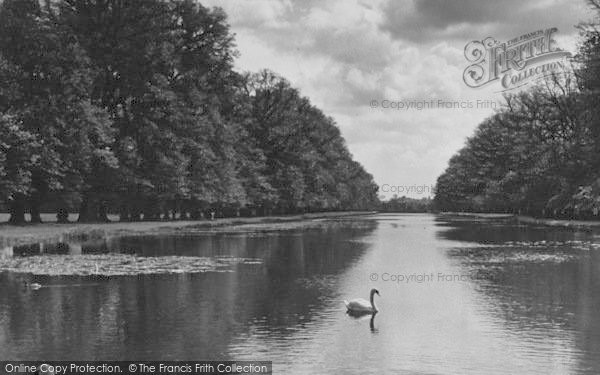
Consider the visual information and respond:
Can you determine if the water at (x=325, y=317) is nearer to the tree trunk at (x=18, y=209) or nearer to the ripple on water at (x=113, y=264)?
the ripple on water at (x=113, y=264)

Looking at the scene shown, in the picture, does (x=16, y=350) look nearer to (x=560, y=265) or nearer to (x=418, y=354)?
(x=418, y=354)

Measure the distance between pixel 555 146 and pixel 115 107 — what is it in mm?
44956

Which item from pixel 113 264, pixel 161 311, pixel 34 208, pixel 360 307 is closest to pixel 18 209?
pixel 34 208

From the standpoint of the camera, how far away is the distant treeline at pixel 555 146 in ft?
188

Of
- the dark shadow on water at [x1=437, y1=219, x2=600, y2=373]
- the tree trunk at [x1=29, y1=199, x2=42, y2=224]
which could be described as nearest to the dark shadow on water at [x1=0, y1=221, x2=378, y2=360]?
the dark shadow on water at [x1=437, y1=219, x2=600, y2=373]

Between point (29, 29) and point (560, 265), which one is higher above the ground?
point (29, 29)

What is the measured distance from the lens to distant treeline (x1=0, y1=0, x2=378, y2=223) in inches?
2173

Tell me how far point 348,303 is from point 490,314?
10.7 ft

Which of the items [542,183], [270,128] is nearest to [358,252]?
[542,183]

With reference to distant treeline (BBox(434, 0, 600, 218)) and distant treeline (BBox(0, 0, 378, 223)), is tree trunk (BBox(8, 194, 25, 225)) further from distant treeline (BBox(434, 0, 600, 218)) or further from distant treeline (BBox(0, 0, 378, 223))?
distant treeline (BBox(434, 0, 600, 218))

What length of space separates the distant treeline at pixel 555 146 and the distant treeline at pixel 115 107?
32.3 meters

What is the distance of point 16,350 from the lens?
43.8 feet

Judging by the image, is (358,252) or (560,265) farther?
(358,252)

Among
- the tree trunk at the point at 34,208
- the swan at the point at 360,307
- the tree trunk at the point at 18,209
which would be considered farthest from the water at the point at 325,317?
the tree trunk at the point at 34,208
